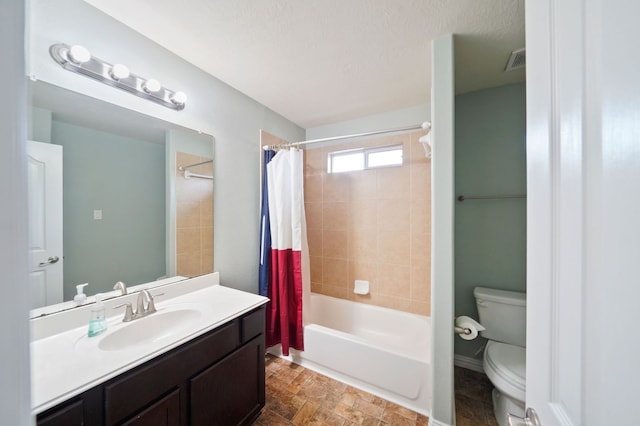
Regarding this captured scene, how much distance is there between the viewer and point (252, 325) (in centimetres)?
136

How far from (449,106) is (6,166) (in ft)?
5.47

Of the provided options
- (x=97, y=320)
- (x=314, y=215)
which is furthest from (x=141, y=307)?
(x=314, y=215)

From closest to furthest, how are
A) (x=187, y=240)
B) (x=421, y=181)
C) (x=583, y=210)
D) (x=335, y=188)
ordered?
(x=583, y=210) < (x=187, y=240) < (x=421, y=181) < (x=335, y=188)

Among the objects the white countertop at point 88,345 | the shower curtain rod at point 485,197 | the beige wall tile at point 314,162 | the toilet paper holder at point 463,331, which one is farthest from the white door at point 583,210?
the beige wall tile at point 314,162

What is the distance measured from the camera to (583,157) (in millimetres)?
337

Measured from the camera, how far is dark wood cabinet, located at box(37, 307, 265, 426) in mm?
744

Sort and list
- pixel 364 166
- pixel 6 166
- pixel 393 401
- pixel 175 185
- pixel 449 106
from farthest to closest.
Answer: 1. pixel 364 166
2. pixel 393 401
3. pixel 175 185
4. pixel 449 106
5. pixel 6 166

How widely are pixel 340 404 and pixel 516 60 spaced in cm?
271

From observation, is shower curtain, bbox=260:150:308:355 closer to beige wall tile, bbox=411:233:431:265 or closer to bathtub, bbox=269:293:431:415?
bathtub, bbox=269:293:431:415

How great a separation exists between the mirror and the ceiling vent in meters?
2.22

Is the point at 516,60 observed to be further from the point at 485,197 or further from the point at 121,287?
the point at 121,287

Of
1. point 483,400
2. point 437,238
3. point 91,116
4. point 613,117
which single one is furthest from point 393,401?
point 91,116

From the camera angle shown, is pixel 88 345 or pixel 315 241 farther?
pixel 315 241

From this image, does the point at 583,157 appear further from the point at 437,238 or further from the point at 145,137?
the point at 145,137
